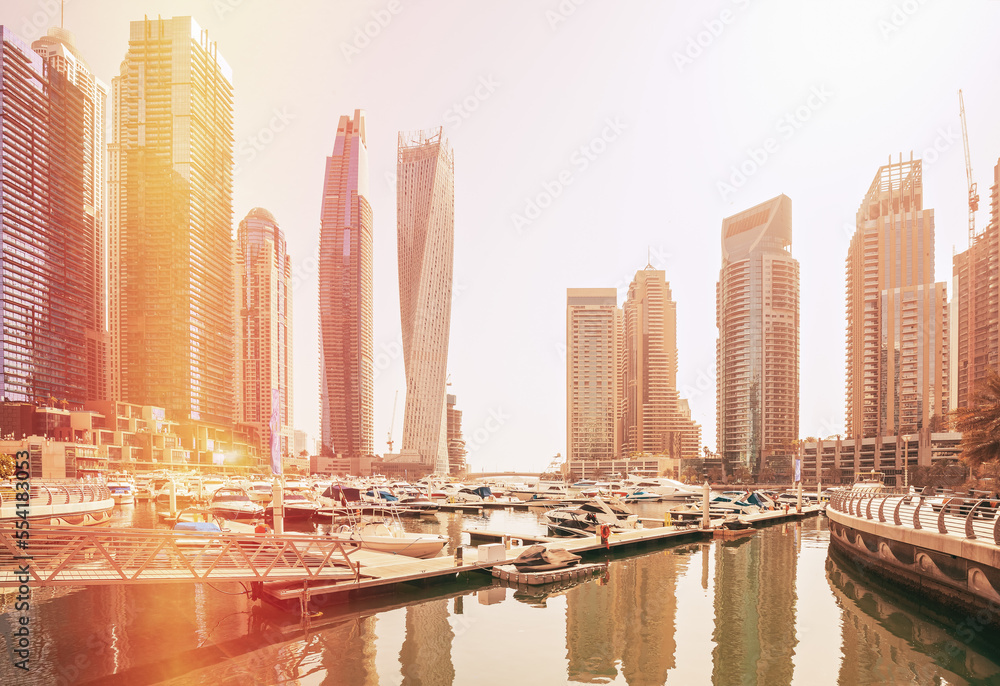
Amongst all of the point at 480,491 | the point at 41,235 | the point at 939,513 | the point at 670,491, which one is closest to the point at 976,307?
the point at 670,491

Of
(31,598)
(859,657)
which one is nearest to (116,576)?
(31,598)

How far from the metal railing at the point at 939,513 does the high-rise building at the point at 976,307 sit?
4692 inches

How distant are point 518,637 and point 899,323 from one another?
184 meters

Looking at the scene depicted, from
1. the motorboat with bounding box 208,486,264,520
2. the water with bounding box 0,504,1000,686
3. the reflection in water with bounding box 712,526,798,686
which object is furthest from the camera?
the motorboat with bounding box 208,486,264,520

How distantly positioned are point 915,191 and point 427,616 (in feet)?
737

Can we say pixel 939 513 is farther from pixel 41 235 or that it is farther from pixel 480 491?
pixel 41 235

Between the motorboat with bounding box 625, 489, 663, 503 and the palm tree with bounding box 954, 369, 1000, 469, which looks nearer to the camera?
the palm tree with bounding box 954, 369, 1000, 469

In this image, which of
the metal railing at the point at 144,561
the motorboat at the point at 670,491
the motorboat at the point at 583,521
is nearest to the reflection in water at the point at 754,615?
the motorboat at the point at 583,521

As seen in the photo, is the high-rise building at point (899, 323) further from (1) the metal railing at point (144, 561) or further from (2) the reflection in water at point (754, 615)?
(1) the metal railing at point (144, 561)

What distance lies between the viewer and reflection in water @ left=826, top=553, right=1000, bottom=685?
62.3 ft

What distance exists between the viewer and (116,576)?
19781mm

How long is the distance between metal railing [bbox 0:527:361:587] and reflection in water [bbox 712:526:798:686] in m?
14.5

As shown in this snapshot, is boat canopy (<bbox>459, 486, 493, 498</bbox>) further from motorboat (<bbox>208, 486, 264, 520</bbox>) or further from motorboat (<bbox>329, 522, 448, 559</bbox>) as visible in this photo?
motorboat (<bbox>329, 522, 448, 559</bbox>)

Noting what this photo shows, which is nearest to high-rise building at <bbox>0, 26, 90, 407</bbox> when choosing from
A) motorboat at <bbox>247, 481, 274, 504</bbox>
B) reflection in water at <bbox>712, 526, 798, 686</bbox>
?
motorboat at <bbox>247, 481, 274, 504</bbox>
